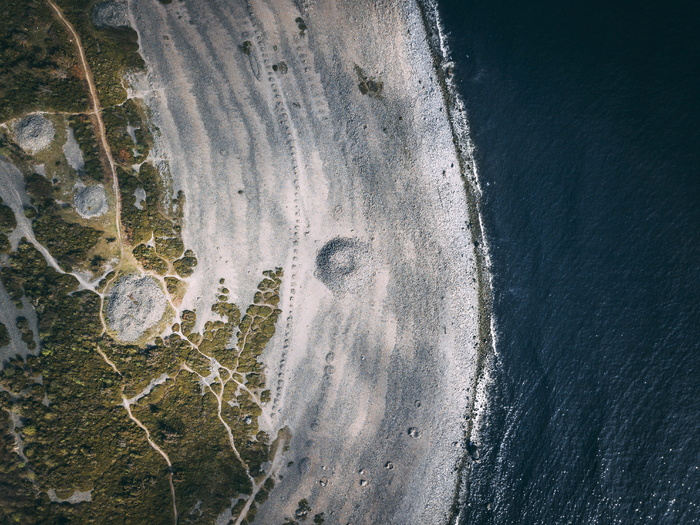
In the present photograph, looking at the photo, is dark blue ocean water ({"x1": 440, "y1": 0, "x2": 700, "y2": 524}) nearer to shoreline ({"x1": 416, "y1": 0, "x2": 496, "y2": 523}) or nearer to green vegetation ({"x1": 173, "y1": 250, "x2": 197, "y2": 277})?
shoreline ({"x1": 416, "y1": 0, "x2": 496, "y2": 523})

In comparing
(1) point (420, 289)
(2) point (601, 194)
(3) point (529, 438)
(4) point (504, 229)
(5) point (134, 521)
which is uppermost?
(2) point (601, 194)

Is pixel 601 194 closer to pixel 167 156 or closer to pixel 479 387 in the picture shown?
pixel 479 387

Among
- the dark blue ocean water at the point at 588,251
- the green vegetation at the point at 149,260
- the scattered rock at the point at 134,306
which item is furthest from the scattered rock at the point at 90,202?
the dark blue ocean water at the point at 588,251

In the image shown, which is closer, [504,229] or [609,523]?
[609,523]

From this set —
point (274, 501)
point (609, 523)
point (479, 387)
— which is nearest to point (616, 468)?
point (609, 523)

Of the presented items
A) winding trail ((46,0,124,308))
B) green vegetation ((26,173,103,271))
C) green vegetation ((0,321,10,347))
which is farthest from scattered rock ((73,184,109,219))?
green vegetation ((0,321,10,347))

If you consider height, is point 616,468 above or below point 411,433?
above

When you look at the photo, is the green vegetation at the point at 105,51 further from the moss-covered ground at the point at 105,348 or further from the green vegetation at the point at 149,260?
the green vegetation at the point at 149,260
